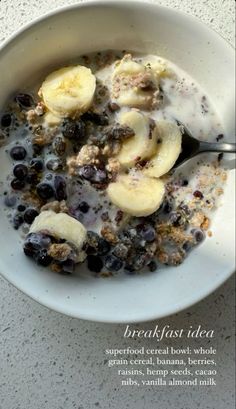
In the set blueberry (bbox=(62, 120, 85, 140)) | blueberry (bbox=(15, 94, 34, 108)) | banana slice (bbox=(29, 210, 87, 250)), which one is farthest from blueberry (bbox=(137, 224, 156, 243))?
blueberry (bbox=(15, 94, 34, 108))

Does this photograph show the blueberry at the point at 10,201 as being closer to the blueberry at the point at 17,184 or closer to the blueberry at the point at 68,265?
the blueberry at the point at 17,184

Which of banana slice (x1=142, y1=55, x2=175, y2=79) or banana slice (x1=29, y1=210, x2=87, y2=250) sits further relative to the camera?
banana slice (x1=142, y1=55, x2=175, y2=79)

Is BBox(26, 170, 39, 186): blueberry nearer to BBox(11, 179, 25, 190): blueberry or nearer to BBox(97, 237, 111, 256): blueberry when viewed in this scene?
BBox(11, 179, 25, 190): blueberry

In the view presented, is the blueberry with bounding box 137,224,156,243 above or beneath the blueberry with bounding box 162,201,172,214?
beneath

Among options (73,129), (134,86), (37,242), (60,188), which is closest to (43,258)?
(37,242)

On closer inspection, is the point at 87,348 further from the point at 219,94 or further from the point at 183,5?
the point at 183,5

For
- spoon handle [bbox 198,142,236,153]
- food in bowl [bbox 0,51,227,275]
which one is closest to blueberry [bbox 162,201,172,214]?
food in bowl [bbox 0,51,227,275]

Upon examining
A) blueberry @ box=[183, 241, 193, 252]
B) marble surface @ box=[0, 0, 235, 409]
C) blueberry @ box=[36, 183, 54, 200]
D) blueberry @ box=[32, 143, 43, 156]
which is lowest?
marble surface @ box=[0, 0, 235, 409]
